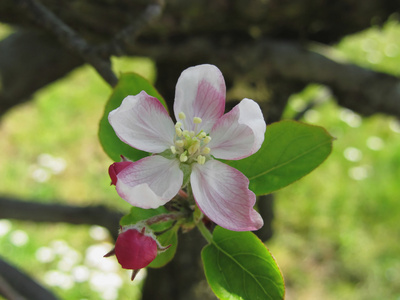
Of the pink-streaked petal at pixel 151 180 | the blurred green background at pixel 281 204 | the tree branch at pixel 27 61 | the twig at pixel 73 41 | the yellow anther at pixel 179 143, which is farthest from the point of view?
the blurred green background at pixel 281 204

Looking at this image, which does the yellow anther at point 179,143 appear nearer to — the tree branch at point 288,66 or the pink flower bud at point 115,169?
the pink flower bud at point 115,169

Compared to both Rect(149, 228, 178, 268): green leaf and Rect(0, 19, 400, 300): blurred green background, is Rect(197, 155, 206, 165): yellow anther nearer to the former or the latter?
Rect(149, 228, 178, 268): green leaf

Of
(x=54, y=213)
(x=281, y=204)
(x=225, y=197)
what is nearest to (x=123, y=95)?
(x=225, y=197)

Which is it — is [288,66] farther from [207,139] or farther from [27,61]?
[207,139]

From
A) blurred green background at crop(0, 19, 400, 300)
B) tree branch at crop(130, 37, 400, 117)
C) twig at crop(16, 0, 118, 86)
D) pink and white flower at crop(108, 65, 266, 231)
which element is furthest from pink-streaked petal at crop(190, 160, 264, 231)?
blurred green background at crop(0, 19, 400, 300)

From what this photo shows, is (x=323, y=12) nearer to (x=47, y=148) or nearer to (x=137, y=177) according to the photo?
(x=137, y=177)

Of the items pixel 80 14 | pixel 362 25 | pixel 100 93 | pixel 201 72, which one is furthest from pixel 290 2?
pixel 100 93

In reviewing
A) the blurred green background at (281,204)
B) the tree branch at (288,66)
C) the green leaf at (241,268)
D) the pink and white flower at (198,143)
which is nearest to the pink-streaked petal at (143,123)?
the pink and white flower at (198,143)

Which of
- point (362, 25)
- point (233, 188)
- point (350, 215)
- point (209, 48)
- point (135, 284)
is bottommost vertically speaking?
point (350, 215)
